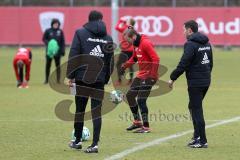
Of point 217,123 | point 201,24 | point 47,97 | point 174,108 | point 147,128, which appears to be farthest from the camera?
point 201,24

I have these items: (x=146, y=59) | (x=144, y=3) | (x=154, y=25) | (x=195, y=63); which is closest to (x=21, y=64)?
(x=146, y=59)

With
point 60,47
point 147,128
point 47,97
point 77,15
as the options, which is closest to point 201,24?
point 77,15

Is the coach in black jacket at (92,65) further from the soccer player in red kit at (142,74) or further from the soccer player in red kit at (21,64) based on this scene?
the soccer player in red kit at (21,64)

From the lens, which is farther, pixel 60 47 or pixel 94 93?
pixel 60 47

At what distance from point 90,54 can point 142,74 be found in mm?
2931

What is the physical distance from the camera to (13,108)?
18.2m

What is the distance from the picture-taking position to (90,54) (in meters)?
11.6

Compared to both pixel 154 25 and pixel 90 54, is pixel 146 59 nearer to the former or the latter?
pixel 90 54

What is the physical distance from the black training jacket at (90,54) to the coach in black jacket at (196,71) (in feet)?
4.07

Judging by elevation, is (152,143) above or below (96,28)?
below

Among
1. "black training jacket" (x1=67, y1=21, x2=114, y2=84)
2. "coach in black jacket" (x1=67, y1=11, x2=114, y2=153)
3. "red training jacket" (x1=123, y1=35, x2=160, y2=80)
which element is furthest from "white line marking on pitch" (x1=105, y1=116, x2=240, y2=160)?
"red training jacket" (x1=123, y1=35, x2=160, y2=80)

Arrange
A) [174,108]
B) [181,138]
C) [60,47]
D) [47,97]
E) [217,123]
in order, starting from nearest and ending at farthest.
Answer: [181,138], [217,123], [174,108], [47,97], [60,47]

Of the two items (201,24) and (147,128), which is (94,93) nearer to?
(147,128)

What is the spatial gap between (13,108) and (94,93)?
684 centimetres
